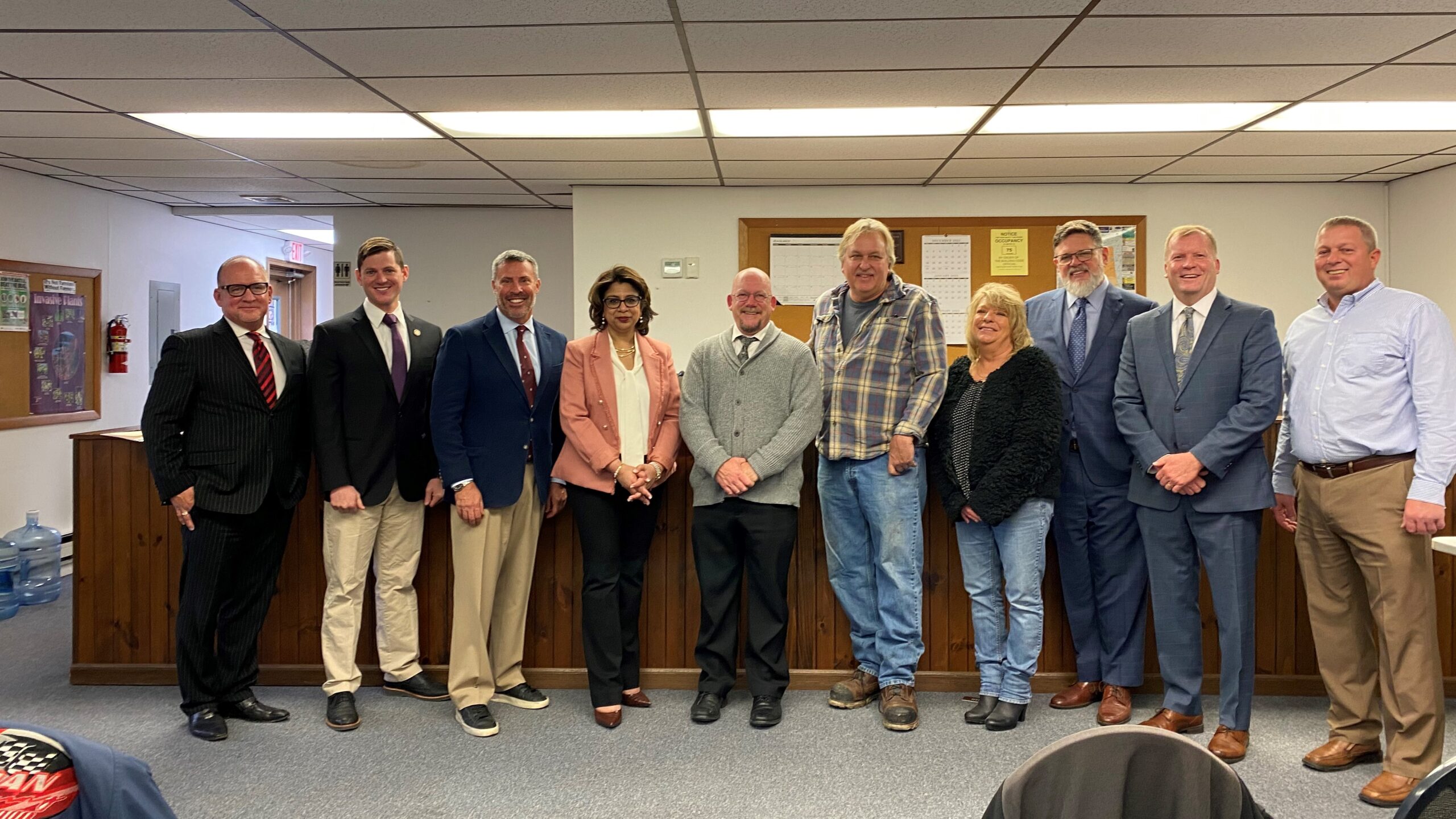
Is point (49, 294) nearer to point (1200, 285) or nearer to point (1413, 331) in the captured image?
point (1200, 285)

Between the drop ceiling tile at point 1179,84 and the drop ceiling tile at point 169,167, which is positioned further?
the drop ceiling tile at point 169,167

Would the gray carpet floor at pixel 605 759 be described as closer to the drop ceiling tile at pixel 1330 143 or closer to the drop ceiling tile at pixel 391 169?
the drop ceiling tile at pixel 1330 143

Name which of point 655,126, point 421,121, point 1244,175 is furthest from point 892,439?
point 1244,175

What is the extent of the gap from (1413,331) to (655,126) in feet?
10.7

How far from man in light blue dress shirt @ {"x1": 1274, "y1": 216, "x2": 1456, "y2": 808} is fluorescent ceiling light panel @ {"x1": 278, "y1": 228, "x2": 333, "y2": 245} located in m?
8.61

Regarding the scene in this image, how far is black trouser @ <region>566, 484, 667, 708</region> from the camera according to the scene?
10.5ft

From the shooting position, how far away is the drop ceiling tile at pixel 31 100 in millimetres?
3887

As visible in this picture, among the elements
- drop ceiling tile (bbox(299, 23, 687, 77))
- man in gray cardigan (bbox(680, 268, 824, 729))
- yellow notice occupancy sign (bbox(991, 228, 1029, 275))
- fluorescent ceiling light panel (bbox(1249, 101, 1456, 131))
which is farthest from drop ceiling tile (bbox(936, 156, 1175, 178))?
man in gray cardigan (bbox(680, 268, 824, 729))

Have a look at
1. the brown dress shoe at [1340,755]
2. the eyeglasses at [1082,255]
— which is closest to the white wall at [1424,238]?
the eyeglasses at [1082,255]

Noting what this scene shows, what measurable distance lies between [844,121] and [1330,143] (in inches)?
105

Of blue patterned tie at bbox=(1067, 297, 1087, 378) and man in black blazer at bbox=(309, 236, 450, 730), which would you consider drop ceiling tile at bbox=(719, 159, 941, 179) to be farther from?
man in black blazer at bbox=(309, 236, 450, 730)

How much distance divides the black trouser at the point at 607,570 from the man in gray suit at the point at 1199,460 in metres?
1.68

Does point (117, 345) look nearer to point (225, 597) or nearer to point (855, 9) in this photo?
point (225, 597)

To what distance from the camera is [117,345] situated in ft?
21.9
